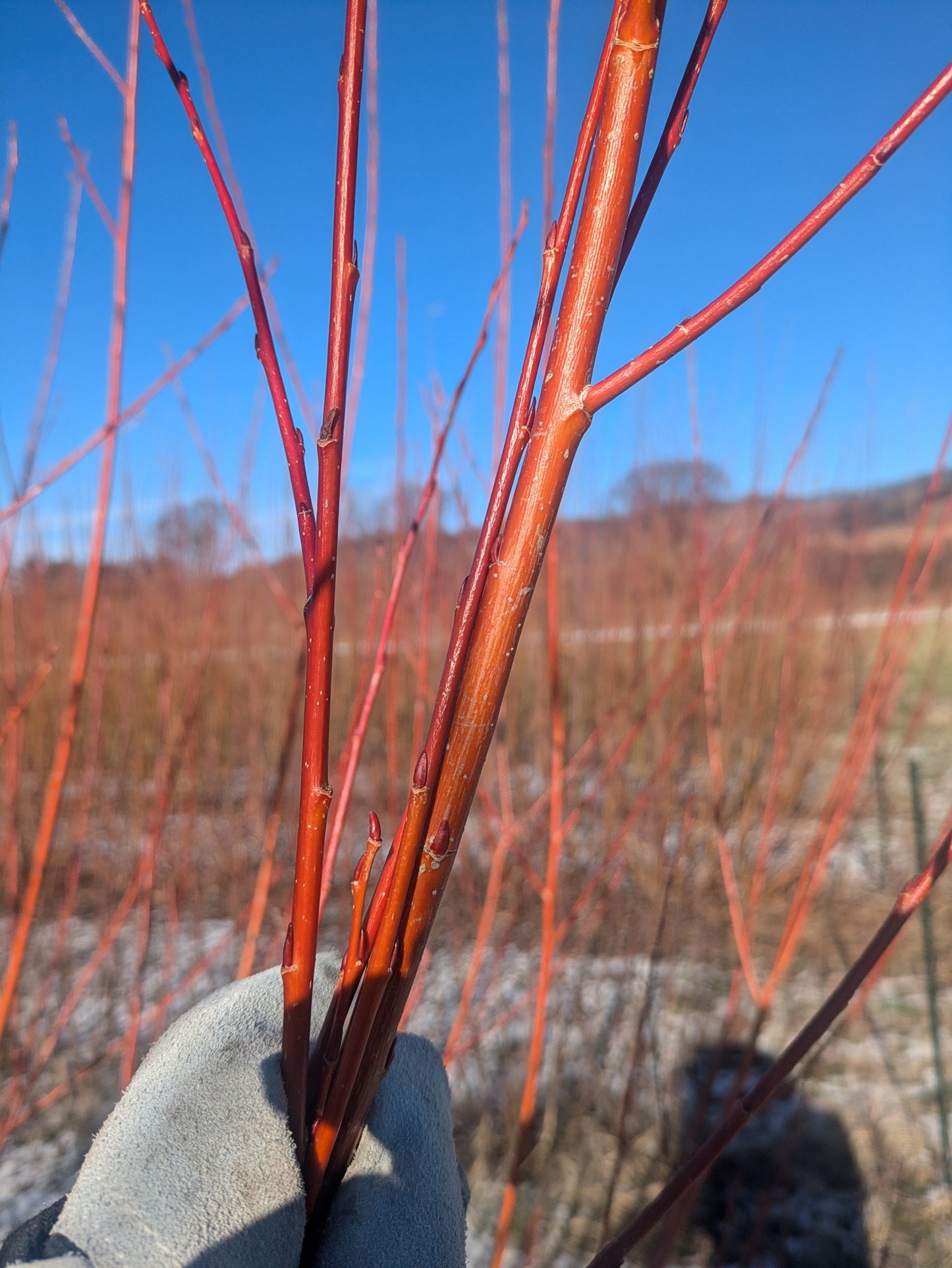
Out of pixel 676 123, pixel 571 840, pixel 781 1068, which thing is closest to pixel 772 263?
pixel 676 123

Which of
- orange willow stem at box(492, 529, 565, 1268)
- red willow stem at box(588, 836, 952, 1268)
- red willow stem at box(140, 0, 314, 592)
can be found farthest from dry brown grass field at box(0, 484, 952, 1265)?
red willow stem at box(588, 836, 952, 1268)

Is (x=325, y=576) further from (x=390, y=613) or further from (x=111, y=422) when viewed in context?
(x=111, y=422)

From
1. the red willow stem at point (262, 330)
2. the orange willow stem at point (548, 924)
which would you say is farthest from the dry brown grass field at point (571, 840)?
the red willow stem at point (262, 330)

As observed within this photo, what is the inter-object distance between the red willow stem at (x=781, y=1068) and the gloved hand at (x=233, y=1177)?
3.7 inches

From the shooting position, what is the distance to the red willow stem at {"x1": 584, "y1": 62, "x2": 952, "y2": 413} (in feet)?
0.78

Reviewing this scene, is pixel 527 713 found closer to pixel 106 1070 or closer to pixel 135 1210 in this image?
pixel 106 1070

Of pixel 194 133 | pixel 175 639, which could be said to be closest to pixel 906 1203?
pixel 194 133

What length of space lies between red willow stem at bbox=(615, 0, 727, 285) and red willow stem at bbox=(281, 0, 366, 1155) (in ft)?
0.36

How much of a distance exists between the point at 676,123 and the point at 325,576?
0.74 feet

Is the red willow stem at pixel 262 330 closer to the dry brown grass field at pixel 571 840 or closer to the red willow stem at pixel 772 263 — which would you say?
the red willow stem at pixel 772 263

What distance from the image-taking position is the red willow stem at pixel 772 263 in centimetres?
24

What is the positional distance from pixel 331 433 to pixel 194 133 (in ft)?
0.51

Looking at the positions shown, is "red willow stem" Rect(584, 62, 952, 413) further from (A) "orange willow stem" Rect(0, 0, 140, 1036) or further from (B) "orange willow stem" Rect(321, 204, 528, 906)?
(A) "orange willow stem" Rect(0, 0, 140, 1036)

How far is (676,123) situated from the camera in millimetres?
281
